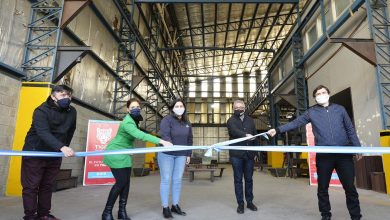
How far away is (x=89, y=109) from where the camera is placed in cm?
805

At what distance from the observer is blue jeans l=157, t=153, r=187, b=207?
3.23 m

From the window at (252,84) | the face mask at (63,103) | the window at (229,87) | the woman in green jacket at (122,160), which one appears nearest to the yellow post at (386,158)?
the woman in green jacket at (122,160)

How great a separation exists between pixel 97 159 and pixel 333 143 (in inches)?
236

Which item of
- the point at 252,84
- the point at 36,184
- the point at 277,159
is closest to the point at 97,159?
the point at 36,184

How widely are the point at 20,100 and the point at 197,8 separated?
1268cm

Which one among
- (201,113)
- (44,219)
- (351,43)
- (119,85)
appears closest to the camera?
(44,219)

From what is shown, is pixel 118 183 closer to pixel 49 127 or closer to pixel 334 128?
pixel 49 127

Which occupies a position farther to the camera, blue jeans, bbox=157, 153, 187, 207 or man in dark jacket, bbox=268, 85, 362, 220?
blue jeans, bbox=157, 153, 187, 207

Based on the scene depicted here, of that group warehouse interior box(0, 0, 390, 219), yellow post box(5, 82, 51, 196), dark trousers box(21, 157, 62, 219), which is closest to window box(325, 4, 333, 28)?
warehouse interior box(0, 0, 390, 219)

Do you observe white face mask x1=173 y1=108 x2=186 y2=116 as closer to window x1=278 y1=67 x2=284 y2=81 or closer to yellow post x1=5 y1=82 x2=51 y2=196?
yellow post x1=5 y1=82 x2=51 y2=196

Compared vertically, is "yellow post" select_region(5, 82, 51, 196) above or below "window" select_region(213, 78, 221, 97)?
below

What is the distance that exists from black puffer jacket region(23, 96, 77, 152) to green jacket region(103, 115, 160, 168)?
20.5 inches

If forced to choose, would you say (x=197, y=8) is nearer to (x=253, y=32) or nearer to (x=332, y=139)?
(x=253, y=32)

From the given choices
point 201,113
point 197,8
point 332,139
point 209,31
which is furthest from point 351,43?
point 201,113
